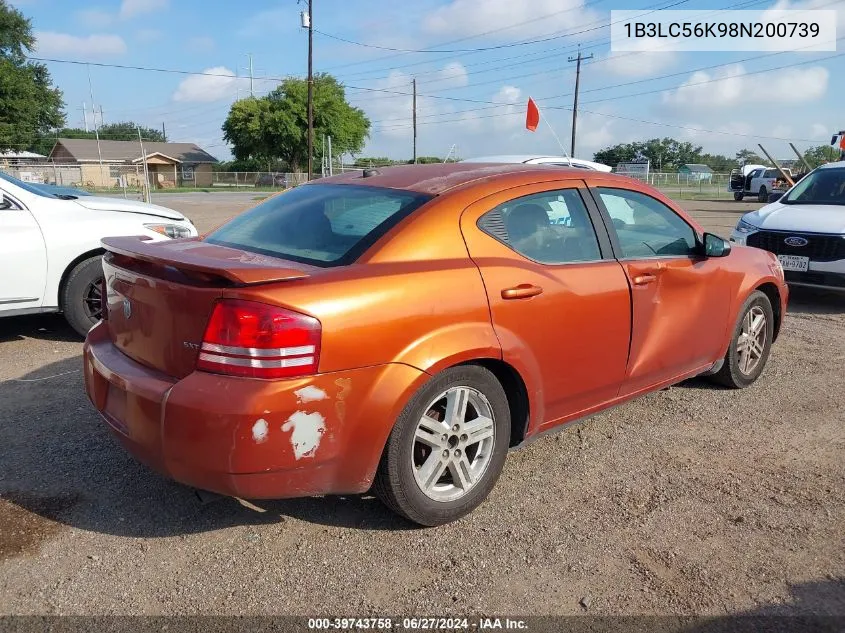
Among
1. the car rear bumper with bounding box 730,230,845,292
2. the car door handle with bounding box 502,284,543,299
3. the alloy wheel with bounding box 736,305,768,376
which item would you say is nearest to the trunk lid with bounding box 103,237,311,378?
the car door handle with bounding box 502,284,543,299

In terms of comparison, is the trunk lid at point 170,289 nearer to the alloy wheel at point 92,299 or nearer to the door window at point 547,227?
the door window at point 547,227

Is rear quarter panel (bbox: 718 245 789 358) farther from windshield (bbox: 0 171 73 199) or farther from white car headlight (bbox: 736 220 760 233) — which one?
windshield (bbox: 0 171 73 199)

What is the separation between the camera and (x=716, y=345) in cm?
432

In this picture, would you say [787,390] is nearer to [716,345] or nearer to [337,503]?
[716,345]

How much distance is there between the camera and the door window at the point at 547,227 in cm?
315

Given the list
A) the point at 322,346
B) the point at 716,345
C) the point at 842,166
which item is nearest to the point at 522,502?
the point at 322,346

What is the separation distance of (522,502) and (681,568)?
77cm

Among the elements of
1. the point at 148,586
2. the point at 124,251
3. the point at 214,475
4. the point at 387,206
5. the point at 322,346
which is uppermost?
the point at 387,206

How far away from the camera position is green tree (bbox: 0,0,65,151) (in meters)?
A: 47.3

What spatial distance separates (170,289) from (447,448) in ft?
4.29

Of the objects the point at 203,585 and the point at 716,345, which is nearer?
the point at 203,585

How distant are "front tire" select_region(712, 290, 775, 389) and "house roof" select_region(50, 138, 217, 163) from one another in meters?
74.0

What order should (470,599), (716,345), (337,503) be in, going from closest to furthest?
(470,599) → (337,503) → (716,345)

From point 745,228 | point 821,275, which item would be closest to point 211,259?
point 821,275
